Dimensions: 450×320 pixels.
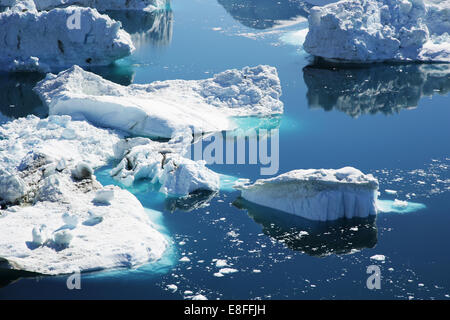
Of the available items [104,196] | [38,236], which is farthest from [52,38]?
[38,236]

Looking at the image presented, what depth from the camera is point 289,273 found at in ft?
27.2

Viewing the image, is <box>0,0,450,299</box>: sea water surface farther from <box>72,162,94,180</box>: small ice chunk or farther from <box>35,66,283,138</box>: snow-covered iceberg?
<box>72,162,94,180</box>: small ice chunk

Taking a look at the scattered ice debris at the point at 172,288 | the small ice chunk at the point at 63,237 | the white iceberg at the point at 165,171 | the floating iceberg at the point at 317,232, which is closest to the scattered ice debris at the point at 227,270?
the scattered ice debris at the point at 172,288

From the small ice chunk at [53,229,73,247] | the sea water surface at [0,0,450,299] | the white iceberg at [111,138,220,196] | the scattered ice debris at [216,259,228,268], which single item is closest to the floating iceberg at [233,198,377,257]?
the sea water surface at [0,0,450,299]

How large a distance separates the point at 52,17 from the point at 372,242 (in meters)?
11.1

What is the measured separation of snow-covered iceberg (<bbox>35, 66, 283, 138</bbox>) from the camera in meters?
12.9

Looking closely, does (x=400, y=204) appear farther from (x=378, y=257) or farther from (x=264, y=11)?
(x=264, y=11)

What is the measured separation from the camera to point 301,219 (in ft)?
31.6

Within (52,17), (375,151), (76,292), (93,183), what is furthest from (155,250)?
(52,17)

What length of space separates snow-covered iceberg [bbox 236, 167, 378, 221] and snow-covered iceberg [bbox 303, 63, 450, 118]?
219 inches

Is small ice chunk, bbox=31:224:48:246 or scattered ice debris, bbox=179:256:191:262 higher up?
small ice chunk, bbox=31:224:48:246

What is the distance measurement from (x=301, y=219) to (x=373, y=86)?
8183mm

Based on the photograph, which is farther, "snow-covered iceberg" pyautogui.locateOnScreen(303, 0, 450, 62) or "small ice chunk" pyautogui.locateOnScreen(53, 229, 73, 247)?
"snow-covered iceberg" pyautogui.locateOnScreen(303, 0, 450, 62)
